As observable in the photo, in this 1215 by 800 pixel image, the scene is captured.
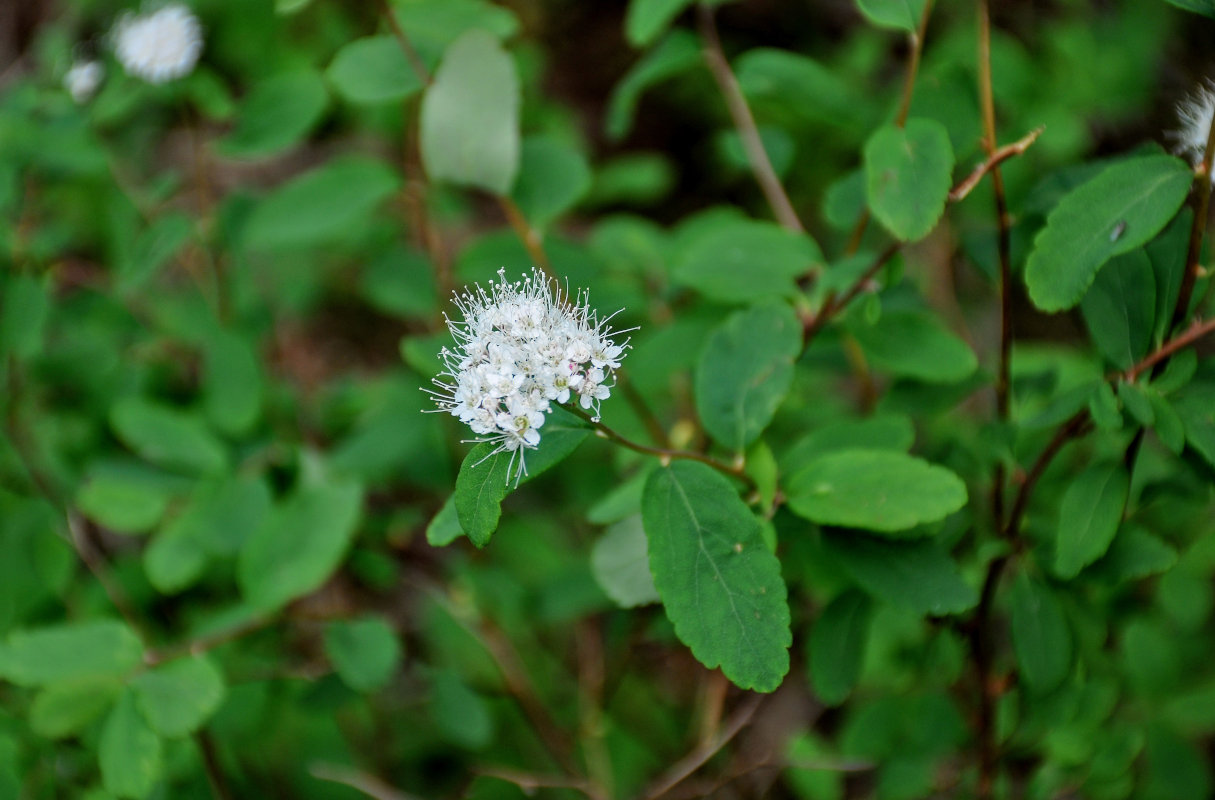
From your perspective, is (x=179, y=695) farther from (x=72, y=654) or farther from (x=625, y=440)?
(x=625, y=440)

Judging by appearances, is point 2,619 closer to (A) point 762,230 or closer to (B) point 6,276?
(B) point 6,276

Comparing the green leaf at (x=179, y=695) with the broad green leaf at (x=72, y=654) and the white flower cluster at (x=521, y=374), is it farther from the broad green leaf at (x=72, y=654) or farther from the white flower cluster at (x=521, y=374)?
the white flower cluster at (x=521, y=374)

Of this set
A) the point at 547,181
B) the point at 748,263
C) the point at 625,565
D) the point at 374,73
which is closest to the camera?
the point at 625,565

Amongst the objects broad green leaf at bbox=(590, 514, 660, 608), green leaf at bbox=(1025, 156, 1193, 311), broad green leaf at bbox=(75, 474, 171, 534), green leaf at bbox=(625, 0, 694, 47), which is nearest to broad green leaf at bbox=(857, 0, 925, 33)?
green leaf at bbox=(1025, 156, 1193, 311)

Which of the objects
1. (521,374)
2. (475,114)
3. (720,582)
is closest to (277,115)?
(475,114)

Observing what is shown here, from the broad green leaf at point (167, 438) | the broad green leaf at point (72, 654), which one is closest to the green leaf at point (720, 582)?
the broad green leaf at point (72, 654)
